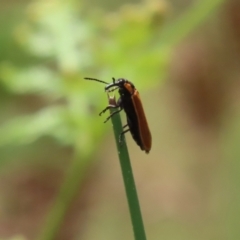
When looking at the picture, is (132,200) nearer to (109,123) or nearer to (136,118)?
(136,118)

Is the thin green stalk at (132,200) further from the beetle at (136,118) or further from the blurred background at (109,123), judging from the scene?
the blurred background at (109,123)

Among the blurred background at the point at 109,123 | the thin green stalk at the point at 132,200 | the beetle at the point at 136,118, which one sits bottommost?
the thin green stalk at the point at 132,200

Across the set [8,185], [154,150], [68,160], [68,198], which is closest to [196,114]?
[154,150]

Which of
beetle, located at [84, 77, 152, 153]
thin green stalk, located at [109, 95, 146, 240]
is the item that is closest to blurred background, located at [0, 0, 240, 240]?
beetle, located at [84, 77, 152, 153]

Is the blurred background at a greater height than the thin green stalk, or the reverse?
the blurred background

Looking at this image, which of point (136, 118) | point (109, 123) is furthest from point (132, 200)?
point (109, 123)

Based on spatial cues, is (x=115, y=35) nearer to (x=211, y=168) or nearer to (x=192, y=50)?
(x=211, y=168)

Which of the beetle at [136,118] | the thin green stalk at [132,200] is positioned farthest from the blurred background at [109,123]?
the thin green stalk at [132,200]

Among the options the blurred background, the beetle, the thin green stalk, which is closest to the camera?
the thin green stalk

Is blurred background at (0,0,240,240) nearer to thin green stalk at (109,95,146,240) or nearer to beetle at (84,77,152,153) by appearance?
beetle at (84,77,152,153)
